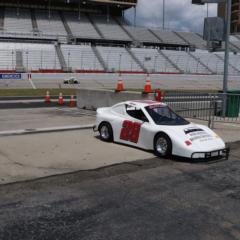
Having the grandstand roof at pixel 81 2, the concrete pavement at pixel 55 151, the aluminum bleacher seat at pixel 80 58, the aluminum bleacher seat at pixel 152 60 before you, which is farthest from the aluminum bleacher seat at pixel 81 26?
the concrete pavement at pixel 55 151

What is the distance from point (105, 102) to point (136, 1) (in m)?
57.2

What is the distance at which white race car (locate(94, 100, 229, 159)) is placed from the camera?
9.16m

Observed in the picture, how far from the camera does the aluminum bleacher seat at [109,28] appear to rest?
65750mm

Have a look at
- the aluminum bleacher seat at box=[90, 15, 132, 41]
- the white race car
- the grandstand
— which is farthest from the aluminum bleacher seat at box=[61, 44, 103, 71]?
the white race car

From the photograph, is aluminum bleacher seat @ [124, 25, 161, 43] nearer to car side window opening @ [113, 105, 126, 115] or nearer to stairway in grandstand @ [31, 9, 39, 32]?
stairway in grandstand @ [31, 9, 39, 32]

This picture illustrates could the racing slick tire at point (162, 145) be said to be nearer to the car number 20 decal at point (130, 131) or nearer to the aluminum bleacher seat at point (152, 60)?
the car number 20 decal at point (130, 131)

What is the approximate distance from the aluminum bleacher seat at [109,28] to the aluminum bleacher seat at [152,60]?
16.1 ft

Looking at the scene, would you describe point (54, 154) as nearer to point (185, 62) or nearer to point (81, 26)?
point (185, 62)

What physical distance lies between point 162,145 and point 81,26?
191 ft

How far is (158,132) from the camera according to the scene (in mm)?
9664

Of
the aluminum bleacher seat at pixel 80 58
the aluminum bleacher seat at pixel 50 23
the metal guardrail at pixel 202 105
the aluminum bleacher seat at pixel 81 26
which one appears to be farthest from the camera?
the aluminum bleacher seat at pixel 81 26

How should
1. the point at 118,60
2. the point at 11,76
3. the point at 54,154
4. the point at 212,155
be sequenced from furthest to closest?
1. the point at 118,60
2. the point at 11,76
3. the point at 54,154
4. the point at 212,155

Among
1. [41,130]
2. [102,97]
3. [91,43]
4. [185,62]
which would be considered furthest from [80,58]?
[41,130]

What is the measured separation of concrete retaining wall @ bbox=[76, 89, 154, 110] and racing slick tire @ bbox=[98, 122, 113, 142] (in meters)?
4.64
